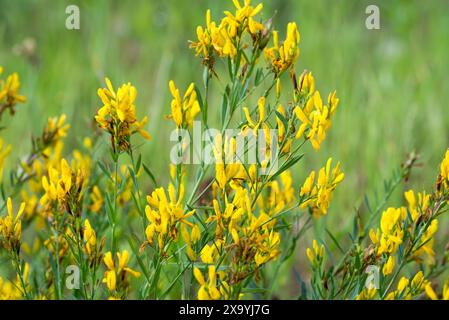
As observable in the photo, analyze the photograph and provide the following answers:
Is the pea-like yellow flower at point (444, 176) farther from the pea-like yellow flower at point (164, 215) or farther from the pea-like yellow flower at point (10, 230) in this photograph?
the pea-like yellow flower at point (10, 230)

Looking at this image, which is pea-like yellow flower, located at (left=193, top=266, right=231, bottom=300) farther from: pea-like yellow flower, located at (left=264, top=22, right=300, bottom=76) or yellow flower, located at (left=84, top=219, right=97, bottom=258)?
pea-like yellow flower, located at (left=264, top=22, right=300, bottom=76)

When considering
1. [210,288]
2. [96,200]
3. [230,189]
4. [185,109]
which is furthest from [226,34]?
[96,200]

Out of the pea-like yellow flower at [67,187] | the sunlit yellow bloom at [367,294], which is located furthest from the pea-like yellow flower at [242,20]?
the sunlit yellow bloom at [367,294]

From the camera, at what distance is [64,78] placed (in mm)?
3250

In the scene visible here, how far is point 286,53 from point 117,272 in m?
0.58

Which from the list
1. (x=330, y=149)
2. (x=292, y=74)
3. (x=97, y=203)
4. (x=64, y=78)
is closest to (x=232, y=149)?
(x=292, y=74)

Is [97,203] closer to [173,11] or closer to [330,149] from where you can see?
[330,149]

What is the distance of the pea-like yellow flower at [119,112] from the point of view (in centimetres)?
124

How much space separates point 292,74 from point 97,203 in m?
0.66

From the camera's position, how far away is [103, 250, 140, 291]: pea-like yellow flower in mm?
1344

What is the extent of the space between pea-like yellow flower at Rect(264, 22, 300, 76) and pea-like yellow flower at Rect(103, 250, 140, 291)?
0.48m

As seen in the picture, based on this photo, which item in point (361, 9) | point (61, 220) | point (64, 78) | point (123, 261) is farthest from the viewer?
point (361, 9)

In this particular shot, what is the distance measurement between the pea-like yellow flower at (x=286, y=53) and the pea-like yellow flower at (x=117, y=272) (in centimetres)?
48

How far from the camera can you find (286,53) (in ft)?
4.24
